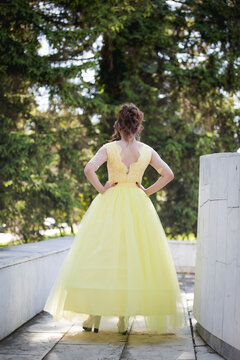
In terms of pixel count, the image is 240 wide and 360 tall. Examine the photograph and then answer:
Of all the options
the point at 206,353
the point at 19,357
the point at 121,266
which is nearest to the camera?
the point at 19,357

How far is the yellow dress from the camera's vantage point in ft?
13.2

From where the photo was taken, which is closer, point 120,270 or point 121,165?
point 120,270

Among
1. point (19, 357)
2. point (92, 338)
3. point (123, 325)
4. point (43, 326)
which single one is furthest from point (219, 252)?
point (43, 326)

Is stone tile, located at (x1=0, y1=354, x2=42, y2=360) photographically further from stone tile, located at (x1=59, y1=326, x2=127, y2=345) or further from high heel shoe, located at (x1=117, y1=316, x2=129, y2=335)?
high heel shoe, located at (x1=117, y1=316, x2=129, y2=335)

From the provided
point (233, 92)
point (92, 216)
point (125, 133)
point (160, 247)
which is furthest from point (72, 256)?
point (233, 92)

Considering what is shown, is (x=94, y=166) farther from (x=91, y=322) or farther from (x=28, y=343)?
(x=28, y=343)

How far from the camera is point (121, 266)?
13.6ft

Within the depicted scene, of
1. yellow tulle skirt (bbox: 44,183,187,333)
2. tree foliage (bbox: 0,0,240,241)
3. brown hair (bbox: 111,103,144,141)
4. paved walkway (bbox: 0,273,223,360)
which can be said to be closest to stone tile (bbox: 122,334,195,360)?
paved walkway (bbox: 0,273,223,360)

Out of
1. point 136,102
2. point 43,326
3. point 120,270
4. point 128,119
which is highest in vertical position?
point 136,102

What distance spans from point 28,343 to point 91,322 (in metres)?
0.60

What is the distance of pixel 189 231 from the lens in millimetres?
14305

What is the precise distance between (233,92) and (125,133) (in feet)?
28.1

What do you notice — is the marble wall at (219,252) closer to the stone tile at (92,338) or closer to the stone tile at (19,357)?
the stone tile at (92,338)

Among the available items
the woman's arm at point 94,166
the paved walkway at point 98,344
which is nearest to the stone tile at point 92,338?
the paved walkway at point 98,344
